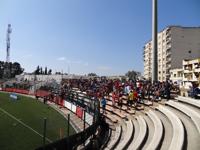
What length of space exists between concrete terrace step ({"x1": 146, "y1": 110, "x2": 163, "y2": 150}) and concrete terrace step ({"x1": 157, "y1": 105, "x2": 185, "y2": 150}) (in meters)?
0.66

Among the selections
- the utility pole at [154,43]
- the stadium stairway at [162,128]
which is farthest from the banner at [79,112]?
the utility pole at [154,43]

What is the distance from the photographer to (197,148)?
1161 centimetres

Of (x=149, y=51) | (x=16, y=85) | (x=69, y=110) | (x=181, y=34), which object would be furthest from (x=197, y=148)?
(x=149, y=51)

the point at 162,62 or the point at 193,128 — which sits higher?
the point at 162,62

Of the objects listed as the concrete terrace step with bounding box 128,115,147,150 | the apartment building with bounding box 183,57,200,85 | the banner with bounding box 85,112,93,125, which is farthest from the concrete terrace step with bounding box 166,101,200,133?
the apartment building with bounding box 183,57,200,85

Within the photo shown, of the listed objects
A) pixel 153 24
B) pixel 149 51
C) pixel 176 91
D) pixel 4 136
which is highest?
pixel 149 51

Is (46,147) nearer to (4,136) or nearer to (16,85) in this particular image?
(4,136)

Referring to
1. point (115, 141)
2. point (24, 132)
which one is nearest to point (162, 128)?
point (115, 141)

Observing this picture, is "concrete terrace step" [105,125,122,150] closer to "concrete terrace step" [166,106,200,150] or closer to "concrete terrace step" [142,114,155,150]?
"concrete terrace step" [142,114,155,150]

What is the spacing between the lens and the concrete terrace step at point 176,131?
11833 millimetres

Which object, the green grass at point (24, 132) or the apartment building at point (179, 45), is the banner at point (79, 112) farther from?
the apartment building at point (179, 45)

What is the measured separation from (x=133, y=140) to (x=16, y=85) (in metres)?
64.1

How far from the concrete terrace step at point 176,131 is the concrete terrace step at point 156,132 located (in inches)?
26.1

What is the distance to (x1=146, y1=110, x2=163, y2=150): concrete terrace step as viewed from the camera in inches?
519
